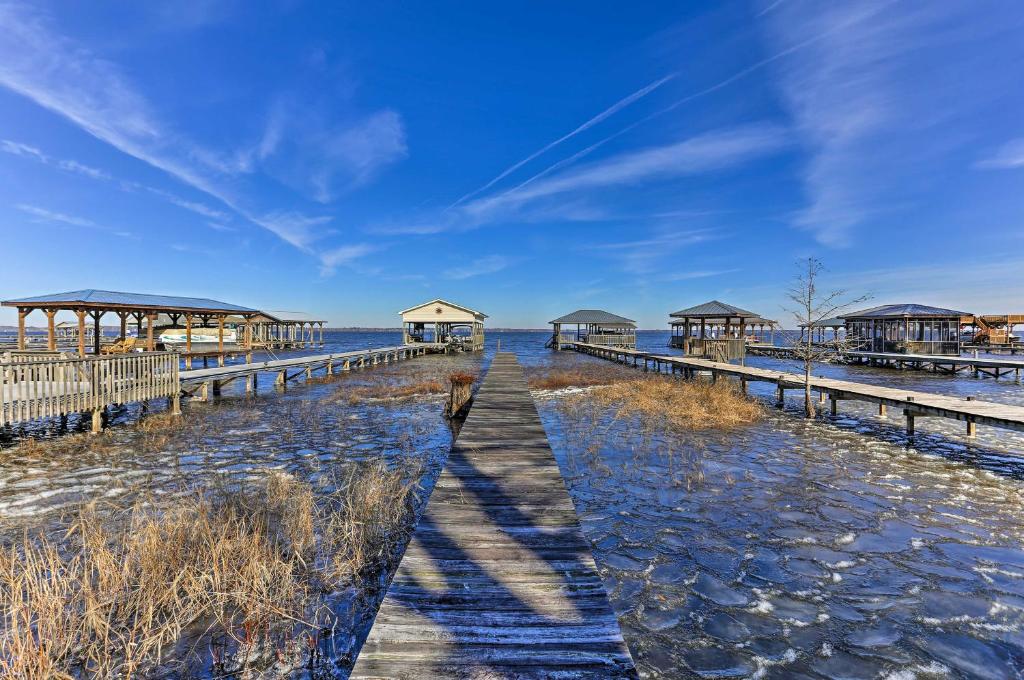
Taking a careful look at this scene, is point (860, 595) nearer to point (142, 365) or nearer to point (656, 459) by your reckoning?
point (656, 459)

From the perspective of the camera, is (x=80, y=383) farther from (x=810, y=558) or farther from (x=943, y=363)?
(x=943, y=363)

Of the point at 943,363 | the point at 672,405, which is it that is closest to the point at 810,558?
the point at 672,405

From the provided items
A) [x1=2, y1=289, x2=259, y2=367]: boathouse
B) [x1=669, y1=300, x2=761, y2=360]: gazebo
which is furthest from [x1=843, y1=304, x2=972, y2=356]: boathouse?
[x1=2, y1=289, x2=259, y2=367]: boathouse

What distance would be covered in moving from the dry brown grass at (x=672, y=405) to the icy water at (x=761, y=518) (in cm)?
95

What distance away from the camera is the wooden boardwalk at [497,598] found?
2516mm

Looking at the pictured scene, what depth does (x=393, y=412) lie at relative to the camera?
1406 centimetres

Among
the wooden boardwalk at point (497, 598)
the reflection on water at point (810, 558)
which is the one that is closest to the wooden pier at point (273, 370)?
the reflection on water at point (810, 558)

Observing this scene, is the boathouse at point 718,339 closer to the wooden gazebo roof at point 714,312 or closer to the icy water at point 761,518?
the wooden gazebo roof at point 714,312

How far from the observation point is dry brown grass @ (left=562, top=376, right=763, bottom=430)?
12.1 metres

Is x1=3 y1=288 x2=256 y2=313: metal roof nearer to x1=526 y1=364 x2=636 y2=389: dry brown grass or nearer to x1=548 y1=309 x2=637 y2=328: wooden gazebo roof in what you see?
x1=526 y1=364 x2=636 y2=389: dry brown grass

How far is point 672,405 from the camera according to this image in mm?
14047

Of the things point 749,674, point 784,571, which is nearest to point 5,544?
point 749,674

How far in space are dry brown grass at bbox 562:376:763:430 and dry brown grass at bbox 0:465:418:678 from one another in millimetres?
8499

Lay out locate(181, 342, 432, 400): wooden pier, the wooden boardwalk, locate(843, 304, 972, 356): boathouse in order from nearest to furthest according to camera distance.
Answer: the wooden boardwalk < locate(181, 342, 432, 400): wooden pier < locate(843, 304, 972, 356): boathouse
